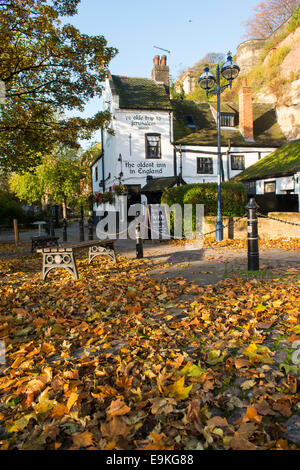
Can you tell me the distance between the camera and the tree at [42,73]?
30.1 feet

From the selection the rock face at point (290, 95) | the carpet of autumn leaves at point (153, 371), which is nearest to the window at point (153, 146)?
the rock face at point (290, 95)

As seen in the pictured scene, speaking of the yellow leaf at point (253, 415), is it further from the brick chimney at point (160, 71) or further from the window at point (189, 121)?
the brick chimney at point (160, 71)

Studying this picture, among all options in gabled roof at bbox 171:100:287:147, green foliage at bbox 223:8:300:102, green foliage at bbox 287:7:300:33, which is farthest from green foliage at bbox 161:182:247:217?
green foliage at bbox 287:7:300:33

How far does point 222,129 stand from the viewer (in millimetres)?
26109

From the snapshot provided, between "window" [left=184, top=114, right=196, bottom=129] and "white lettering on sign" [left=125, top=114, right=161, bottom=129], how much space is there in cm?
397

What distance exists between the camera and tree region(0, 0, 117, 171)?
9.19 meters

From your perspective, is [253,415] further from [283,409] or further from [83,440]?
[83,440]

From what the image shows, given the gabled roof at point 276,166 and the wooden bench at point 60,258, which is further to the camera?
the gabled roof at point 276,166

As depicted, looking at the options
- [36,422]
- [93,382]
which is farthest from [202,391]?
[36,422]

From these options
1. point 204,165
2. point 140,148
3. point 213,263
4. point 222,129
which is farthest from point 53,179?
point 213,263

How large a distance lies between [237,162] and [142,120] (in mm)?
8657

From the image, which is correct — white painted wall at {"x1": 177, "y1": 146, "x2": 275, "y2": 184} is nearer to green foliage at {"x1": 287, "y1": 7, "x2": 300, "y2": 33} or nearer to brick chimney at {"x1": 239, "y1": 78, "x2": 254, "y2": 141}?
brick chimney at {"x1": 239, "y1": 78, "x2": 254, "y2": 141}

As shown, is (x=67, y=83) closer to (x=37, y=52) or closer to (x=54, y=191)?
(x=37, y=52)

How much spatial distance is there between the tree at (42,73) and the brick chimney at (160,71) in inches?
596
